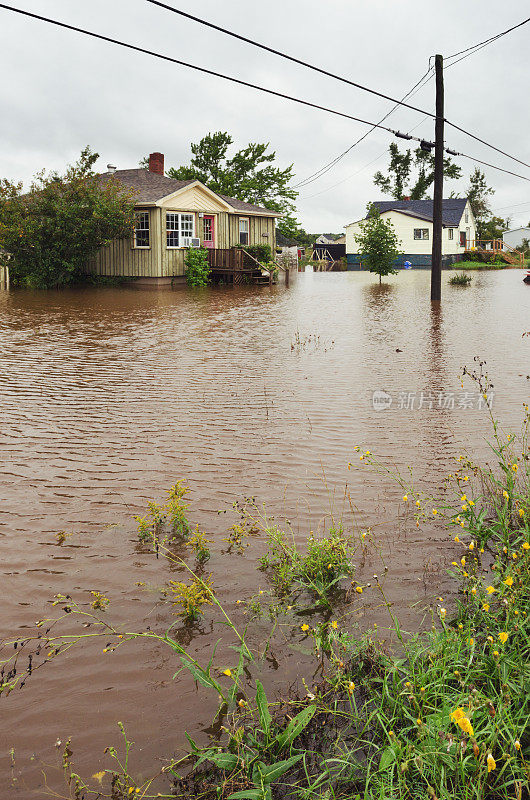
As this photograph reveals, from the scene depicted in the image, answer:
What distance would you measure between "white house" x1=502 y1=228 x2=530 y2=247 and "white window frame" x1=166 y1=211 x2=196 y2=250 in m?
68.2

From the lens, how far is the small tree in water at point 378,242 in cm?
3406

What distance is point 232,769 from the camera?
8.40 ft

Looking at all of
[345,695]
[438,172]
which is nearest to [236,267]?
[438,172]

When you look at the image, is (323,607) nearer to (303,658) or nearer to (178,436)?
(303,658)

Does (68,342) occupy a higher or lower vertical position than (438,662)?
higher

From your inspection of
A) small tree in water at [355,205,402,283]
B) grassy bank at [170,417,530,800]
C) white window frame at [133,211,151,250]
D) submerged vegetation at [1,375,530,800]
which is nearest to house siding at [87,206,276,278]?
white window frame at [133,211,151,250]

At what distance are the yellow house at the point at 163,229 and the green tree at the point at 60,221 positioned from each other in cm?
119

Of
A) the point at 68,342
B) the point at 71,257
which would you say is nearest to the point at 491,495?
the point at 68,342

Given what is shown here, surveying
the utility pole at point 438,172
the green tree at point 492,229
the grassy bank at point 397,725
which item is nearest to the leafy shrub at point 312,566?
the grassy bank at point 397,725

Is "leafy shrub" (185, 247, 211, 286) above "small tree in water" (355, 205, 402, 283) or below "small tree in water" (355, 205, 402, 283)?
below

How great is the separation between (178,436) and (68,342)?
734 centimetres

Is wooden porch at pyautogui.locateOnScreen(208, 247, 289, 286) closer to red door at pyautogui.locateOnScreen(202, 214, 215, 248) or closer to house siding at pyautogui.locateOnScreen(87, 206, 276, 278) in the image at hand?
red door at pyautogui.locateOnScreen(202, 214, 215, 248)

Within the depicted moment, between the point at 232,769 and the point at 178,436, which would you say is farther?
the point at 178,436

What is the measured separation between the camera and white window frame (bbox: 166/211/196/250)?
30.5 m
